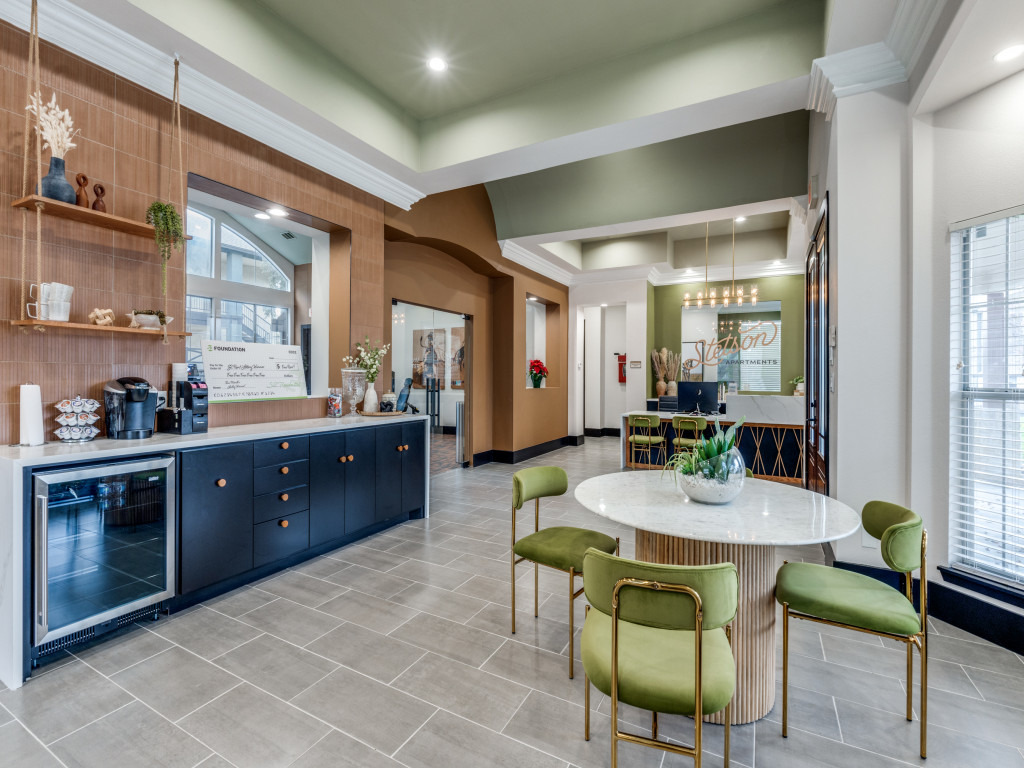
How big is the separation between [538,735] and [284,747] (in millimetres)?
932

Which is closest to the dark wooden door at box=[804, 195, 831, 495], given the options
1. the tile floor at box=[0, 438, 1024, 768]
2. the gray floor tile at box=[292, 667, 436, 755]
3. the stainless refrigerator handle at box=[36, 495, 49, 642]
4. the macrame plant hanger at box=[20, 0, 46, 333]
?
the tile floor at box=[0, 438, 1024, 768]

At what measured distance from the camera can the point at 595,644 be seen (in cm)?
157

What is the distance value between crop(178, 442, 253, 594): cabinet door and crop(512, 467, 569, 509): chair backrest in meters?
1.75

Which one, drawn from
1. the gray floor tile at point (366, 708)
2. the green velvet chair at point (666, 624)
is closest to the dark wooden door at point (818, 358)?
the green velvet chair at point (666, 624)

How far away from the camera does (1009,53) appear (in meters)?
2.28

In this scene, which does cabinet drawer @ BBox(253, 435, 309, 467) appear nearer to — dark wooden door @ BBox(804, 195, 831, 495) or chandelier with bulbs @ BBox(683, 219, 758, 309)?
dark wooden door @ BBox(804, 195, 831, 495)

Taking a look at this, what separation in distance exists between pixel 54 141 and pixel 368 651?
306 cm

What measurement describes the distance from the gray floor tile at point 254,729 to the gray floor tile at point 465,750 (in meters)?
0.38

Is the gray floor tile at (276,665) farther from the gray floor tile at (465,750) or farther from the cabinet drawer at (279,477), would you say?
the cabinet drawer at (279,477)

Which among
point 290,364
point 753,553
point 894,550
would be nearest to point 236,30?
point 290,364

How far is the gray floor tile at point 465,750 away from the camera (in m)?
1.69

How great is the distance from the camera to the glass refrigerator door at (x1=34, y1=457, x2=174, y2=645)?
2.21 m

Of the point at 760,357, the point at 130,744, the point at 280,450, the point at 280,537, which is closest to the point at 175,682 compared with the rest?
the point at 130,744

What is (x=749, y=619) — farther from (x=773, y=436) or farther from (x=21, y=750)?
(x=773, y=436)
